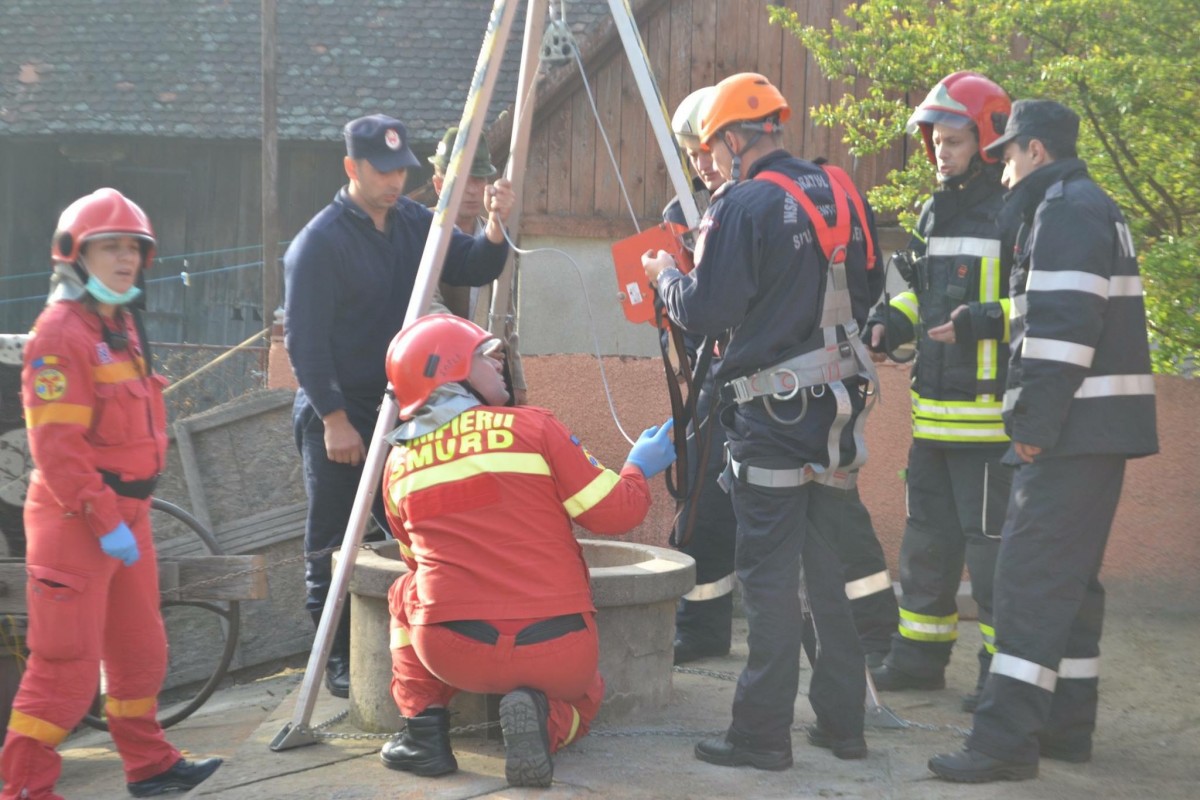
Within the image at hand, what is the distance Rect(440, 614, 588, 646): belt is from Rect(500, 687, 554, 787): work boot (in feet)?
0.55

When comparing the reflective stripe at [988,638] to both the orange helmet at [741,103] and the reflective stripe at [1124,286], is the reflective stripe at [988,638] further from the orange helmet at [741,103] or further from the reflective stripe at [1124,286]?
the orange helmet at [741,103]

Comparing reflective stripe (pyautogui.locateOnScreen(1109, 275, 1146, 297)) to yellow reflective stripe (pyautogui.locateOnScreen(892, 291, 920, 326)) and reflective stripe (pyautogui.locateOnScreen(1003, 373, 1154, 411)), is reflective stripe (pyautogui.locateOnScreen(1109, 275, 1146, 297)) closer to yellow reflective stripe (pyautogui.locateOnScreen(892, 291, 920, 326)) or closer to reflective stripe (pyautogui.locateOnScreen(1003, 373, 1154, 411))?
reflective stripe (pyautogui.locateOnScreen(1003, 373, 1154, 411))

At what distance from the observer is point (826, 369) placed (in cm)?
441

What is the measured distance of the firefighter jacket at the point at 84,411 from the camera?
4.36 metres

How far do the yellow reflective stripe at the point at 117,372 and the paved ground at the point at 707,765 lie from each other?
130 cm

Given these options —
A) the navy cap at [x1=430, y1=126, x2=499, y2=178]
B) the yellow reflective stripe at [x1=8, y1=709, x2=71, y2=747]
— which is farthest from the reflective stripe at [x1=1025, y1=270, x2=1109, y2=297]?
the yellow reflective stripe at [x1=8, y1=709, x2=71, y2=747]

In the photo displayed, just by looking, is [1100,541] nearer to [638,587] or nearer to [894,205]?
[638,587]

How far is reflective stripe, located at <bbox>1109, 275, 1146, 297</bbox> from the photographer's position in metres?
4.40

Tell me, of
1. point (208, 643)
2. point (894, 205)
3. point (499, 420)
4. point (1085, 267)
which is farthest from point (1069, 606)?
point (208, 643)

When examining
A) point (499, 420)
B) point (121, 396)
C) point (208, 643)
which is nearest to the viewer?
point (499, 420)

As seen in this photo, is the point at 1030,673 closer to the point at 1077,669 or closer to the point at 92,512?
the point at 1077,669

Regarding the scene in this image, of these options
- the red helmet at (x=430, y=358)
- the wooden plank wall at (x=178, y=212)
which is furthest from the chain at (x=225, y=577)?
the wooden plank wall at (x=178, y=212)

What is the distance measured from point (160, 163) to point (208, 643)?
48.1 ft

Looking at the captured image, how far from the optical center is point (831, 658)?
4469 millimetres
